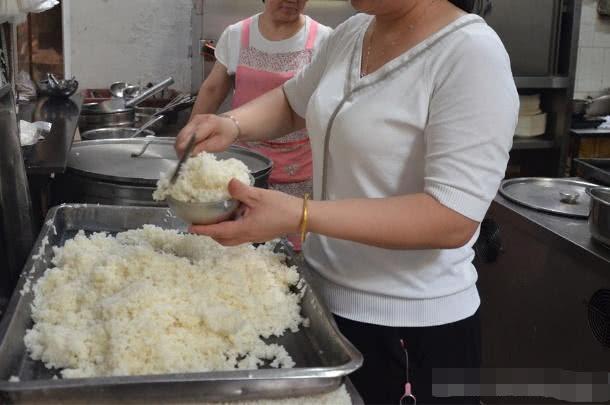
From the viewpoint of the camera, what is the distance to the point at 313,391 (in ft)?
3.49

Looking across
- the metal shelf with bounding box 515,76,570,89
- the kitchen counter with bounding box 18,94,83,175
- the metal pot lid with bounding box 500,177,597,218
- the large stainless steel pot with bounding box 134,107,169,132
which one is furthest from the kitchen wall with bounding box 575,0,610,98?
the kitchen counter with bounding box 18,94,83,175

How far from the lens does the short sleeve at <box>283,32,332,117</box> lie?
168cm

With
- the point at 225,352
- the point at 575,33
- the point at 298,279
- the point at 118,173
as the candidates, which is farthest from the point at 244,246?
the point at 575,33

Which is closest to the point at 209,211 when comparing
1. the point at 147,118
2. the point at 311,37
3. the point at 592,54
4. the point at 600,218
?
the point at 600,218

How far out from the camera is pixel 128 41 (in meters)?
4.63

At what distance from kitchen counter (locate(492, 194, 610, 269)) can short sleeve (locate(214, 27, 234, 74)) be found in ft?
4.22

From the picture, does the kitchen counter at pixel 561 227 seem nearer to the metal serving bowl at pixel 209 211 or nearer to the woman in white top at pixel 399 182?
the woman in white top at pixel 399 182

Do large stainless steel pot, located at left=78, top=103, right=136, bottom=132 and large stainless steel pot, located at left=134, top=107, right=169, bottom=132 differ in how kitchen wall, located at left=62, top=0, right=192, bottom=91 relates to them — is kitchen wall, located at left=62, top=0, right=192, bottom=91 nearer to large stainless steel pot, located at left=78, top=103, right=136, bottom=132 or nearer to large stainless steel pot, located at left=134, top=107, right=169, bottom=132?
large stainless steel pot, located at left=134, top=107, right=169, bottom=132

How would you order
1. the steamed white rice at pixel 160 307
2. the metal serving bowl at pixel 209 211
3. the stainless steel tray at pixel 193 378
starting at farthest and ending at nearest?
the metal serving bowl at pixel 209 211
the steamed white rice at pixel 160 307
the stainless steel tray at pixel 193 378

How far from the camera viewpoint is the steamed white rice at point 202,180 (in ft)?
4.26

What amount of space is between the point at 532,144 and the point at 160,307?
3621 millimetres

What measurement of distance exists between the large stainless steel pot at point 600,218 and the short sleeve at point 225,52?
1568 mm

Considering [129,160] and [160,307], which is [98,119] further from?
[160,307]

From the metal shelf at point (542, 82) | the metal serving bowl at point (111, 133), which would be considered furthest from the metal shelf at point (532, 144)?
the metal serving bowl at point (111, 133)
